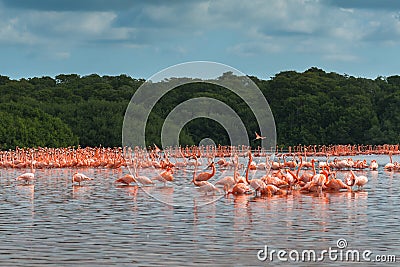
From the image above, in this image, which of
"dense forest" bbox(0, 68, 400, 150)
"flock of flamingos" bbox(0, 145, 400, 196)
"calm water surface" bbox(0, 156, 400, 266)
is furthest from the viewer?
"dense forest" bbox(0, 68, 400, 150)

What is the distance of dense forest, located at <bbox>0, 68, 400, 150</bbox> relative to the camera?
59625 mm

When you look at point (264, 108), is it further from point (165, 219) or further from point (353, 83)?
point (165, 219)

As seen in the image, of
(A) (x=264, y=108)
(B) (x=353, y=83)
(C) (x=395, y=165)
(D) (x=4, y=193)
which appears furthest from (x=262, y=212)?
(B) (x=353, y=83)

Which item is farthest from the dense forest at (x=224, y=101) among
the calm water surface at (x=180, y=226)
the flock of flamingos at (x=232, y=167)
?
the calm water surface at (x=180, y=226)

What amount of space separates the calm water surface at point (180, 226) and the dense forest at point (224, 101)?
3323 centimetres

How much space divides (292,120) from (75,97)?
66.0 feet

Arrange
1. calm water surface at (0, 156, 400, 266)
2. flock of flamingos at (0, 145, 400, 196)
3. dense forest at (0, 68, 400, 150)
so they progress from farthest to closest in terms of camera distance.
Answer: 1. dense forest at (0, 68, 400, 150)
2. flock of flamingos at (0, 145, 400, 196)
3. calm water surface at (0, 156, 400, 266)

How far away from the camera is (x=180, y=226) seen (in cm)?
1677

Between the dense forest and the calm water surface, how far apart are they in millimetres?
33229

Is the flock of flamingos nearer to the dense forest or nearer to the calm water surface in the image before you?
the calm water surface

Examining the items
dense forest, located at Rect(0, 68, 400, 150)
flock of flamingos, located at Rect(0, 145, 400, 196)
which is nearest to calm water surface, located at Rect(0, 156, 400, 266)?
flock of flamingos, located at Rect(0, 145, 400, 196)

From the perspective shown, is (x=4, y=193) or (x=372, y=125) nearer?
(x=4, y=193)

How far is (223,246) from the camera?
14195 mm

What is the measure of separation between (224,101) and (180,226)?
2009 inches
